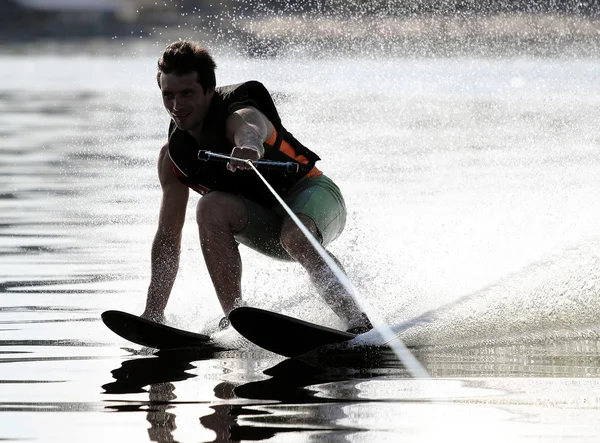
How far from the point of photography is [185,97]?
580cm

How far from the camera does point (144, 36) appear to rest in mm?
50156

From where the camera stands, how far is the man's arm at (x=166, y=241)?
20.2 ft

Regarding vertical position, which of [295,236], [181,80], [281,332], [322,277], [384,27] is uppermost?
[384,27]

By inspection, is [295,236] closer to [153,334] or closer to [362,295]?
[362,295]

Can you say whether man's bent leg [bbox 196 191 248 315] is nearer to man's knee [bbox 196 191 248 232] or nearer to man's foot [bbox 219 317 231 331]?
man's knee [bbox 196 191 248 232]

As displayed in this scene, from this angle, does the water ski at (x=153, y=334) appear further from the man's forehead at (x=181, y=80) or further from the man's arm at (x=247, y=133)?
the man's forehead at (x=181, y=80)

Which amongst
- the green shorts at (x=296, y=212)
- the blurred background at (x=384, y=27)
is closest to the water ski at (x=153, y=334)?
the green shorts at (x=296, y=212)

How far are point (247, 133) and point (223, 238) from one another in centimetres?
42

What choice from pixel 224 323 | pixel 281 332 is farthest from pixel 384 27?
pixel 281 332

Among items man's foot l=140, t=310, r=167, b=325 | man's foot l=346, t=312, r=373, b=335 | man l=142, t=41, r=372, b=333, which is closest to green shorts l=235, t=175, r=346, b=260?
man l=142, t=41, r=372, b=333

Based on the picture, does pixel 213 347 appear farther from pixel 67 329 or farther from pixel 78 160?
pixel 78 160

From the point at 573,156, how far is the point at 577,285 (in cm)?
699

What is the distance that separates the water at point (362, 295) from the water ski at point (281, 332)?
8cm

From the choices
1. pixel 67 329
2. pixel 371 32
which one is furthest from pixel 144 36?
pixel 67 329
